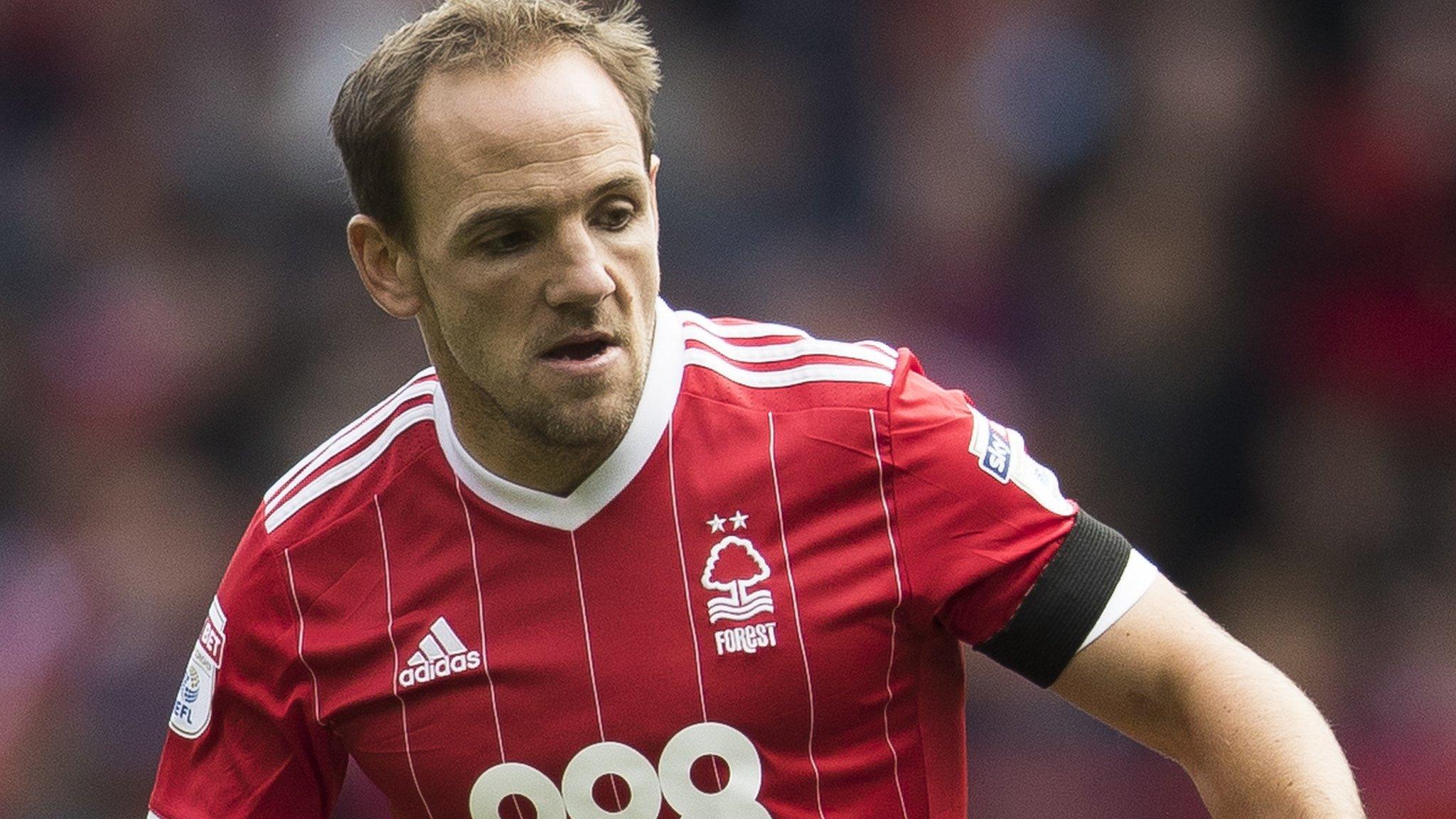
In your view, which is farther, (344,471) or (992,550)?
(344,471)

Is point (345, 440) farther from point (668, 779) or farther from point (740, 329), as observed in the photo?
point (668, 779)

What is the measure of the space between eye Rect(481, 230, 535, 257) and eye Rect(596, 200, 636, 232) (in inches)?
4.2

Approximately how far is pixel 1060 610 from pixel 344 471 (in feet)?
3.68

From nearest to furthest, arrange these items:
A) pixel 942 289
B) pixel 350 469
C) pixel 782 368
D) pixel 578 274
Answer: pixel 578 274
pixel 782 368
pixel 350 469
pixel 942 289

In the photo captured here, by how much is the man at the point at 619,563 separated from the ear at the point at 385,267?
0.04m

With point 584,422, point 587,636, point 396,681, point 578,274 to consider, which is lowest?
point 396,681

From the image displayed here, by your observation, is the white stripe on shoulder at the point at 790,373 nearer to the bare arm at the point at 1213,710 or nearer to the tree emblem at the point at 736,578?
the tree emblem at the point at 736,578

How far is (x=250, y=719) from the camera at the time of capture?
10.4 feet

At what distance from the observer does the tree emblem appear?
9.75ft

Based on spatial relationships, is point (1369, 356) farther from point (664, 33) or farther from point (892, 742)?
point (892, 742)

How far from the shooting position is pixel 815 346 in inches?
121

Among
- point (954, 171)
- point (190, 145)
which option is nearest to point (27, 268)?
point (190, 145)

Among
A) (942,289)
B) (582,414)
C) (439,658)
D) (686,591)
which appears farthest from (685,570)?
(942,289)

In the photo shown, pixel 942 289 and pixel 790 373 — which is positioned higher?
pixel 790 373
